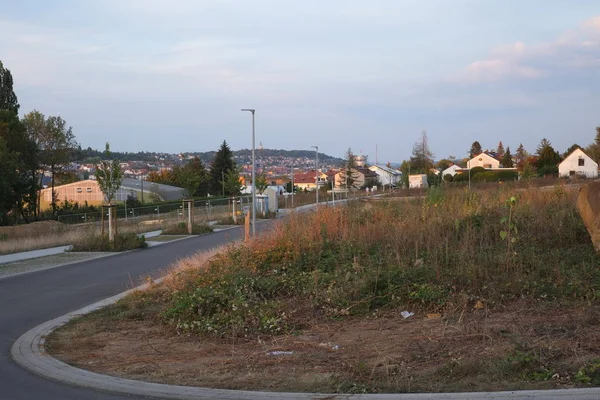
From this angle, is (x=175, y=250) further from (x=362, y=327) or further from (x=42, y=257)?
(x=362, y=327)

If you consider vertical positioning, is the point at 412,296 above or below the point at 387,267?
below

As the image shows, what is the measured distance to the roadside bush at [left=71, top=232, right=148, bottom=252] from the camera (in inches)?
1017

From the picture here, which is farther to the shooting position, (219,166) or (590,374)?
(219,166)

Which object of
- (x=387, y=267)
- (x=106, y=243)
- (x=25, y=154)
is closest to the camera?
(x=387, y=267)

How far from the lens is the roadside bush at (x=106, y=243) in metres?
25.8

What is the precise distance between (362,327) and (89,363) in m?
3.50

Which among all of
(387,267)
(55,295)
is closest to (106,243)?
(55,295)

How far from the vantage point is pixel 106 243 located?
1025 inches

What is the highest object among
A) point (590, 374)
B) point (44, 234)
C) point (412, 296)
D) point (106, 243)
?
point (412, 296)

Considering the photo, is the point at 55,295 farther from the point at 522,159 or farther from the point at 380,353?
the point at 522,159

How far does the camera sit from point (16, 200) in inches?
2304

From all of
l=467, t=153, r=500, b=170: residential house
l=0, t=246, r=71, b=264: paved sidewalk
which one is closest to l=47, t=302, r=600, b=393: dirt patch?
l=0, t=246, r=71, b=264: paved sidewalk

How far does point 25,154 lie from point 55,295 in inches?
2173

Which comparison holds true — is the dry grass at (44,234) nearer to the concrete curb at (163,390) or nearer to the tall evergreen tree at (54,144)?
the concrete curb at (163,390)
